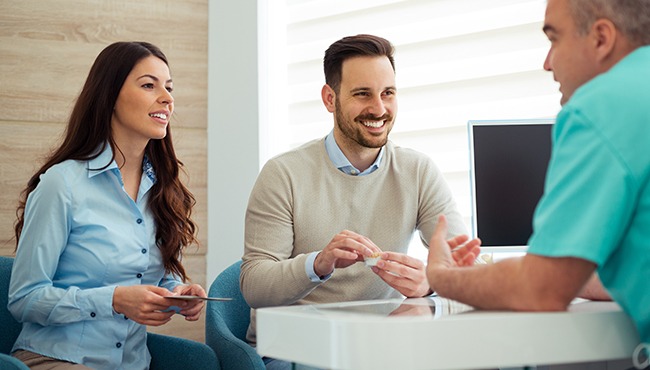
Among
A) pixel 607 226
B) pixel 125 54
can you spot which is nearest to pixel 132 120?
pixel 125 54

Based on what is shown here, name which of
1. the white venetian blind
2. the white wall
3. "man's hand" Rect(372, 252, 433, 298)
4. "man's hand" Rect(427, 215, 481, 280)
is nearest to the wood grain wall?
the white wall

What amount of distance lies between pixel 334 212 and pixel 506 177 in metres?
0.63

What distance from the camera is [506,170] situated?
273cm

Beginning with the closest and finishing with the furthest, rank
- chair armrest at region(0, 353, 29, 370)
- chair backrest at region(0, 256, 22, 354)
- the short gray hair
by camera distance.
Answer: the short gray hair, chair armrest at region(0, 353, 29, 370), chair backrest at region(0, 256, 22, 354)

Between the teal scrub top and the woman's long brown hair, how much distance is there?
1.57m

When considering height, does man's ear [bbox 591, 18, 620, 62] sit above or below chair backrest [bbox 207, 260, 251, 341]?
above

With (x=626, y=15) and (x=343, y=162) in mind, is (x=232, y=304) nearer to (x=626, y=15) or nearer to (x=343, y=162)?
(x=343, y=162)

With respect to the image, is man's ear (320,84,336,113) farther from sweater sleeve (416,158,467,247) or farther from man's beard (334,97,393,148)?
sweater sleeve (416,158,467,247)

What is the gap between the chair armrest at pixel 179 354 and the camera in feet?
7.60

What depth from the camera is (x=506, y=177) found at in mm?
2723

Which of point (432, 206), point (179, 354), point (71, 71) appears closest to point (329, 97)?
point (432, 206)

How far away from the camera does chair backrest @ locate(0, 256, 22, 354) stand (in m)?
2.38

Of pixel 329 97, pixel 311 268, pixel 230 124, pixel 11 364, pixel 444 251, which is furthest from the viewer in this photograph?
pixel 230 124

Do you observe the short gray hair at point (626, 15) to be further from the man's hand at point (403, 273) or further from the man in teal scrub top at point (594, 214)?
the man's hand at point (403, 273)
